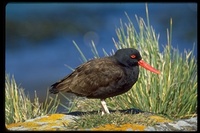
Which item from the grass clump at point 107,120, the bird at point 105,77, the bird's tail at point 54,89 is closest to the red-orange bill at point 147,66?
the bird at point 105,77

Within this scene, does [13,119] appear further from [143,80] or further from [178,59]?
[178,59]

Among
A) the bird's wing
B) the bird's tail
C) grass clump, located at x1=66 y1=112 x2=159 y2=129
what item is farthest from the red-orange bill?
the bird's tail

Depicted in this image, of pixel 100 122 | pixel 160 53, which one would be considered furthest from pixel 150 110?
pixel 100 122

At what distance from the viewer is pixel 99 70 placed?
657 centimetres

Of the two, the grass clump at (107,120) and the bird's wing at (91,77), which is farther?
the bird's wing at (91,77)

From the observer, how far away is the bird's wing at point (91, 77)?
6.45 meters

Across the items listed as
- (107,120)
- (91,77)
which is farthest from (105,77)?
(107,120)

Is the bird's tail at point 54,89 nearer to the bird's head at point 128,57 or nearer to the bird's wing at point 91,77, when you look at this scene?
the bird's wing at point 91,77

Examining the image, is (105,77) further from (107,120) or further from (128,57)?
(107,120)

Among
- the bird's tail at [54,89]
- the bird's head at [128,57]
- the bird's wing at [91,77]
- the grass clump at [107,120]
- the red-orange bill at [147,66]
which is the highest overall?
the bird's head at [128,57]

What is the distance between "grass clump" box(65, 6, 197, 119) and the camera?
23.0ft

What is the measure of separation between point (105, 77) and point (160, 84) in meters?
1.03

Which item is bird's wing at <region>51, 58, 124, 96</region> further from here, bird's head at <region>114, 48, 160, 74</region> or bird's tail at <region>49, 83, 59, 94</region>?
bird's head at <region>114, 48, 160, 74</region>

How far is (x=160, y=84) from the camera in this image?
7113 mm
